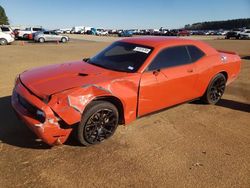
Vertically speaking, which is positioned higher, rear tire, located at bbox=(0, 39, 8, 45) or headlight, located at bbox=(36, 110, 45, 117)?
headlight, located at bbox=(36, 110, 45, 117)

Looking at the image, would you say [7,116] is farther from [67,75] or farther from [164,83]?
[164,83]

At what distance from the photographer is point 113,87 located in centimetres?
405

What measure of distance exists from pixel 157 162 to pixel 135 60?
187 centimetres

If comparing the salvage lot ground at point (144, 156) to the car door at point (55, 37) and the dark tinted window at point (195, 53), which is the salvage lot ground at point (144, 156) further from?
the car door at point (55, 37)

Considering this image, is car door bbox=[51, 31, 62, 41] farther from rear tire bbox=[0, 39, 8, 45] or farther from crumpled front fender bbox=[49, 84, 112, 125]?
crumpled front fender bbox=[49, 84, 112, 125]

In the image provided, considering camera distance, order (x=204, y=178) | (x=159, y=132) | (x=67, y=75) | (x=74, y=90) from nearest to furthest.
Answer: (x=204, y=178), (x=74, y=90), (x=67, y=75), (x=159, y=132)

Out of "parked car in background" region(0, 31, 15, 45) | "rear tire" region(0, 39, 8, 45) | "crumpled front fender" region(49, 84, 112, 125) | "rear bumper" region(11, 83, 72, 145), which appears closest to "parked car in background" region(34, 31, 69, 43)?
"parked car in background" region(0, 31, 15, 45)

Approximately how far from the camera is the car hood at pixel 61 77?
12.6 feet

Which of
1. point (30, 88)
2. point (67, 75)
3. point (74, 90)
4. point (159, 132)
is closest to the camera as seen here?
point (74, 90)

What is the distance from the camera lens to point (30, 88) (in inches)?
156

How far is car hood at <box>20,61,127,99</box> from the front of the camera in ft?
12.6

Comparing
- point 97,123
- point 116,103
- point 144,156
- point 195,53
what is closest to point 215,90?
point 195,53

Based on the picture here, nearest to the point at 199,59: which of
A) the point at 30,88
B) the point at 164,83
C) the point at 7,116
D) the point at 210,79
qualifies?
the point at 210,79

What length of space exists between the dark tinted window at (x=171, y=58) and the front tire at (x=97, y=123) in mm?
1109
